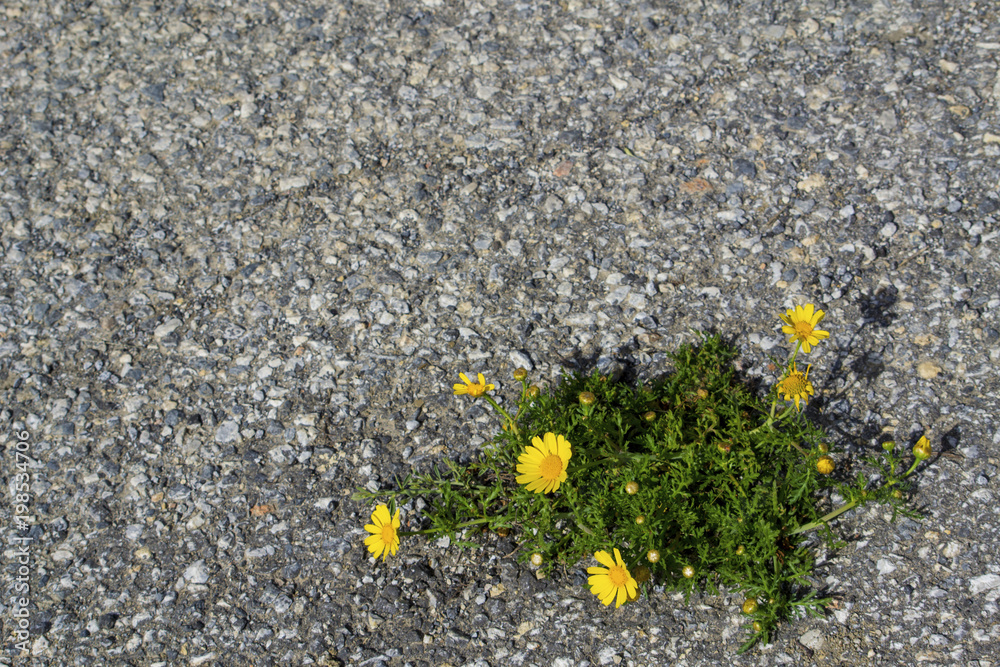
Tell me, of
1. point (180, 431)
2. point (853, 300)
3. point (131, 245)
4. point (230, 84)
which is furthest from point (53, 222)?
point (853, 300)

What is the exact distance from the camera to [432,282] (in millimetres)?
3334

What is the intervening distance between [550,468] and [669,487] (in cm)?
42

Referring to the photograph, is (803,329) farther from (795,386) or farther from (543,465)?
(543,465)

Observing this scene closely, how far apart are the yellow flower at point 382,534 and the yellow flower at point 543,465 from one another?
0.45 meters

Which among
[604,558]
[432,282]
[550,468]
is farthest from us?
[432,282]

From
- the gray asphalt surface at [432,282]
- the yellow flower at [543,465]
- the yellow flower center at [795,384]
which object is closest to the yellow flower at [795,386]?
the yellow flower center at [795,384]

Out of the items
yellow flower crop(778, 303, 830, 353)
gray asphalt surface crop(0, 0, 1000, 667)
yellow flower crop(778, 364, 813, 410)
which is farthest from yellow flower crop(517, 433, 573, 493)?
yellow flower crop(778, 303, 830, 353)

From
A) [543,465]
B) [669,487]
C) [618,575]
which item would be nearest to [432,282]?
[543,465]

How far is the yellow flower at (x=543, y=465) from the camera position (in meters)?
2.40

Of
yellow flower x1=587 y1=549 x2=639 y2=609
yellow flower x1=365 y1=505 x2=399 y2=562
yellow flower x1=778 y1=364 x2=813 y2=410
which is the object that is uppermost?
yellow flower x1=778 y1=364 x2=813 y2=410

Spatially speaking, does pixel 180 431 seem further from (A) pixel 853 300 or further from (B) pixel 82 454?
(A) pixel 853 300

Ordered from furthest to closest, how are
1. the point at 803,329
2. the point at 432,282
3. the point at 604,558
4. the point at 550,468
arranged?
the point at 432,282, the point at 803,329, the point at 550,468, the point at 604,558

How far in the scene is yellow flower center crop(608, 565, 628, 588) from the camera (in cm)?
231

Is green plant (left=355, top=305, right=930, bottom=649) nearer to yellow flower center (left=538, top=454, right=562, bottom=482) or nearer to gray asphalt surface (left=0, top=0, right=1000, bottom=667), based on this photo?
yellow flower center (left=538, top=454, right=562, bottom=482)
